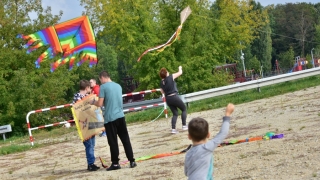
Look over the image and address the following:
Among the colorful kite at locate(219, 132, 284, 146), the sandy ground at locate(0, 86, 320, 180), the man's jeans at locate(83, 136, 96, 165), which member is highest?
the man's jeans at locate(83, 136, 96, 165)

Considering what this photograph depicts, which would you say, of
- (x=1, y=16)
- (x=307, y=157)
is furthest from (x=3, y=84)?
(x=307, y=157)

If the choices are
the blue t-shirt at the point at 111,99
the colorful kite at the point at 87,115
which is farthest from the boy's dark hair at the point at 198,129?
the colorful kite at the point at 87,115

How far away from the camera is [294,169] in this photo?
7.21 metres

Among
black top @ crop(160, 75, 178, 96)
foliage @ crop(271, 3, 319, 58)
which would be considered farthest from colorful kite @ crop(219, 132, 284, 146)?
foliage @ crop(271, 3, 319, 58)

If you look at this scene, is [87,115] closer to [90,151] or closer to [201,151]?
[90,151]

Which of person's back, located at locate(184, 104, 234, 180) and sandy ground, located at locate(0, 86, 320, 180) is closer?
person's back, located at locate(184, 104, 234, 180)

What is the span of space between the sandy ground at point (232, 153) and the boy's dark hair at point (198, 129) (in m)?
2.35

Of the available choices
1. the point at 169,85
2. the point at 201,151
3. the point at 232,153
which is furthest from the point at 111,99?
the point at 201,151

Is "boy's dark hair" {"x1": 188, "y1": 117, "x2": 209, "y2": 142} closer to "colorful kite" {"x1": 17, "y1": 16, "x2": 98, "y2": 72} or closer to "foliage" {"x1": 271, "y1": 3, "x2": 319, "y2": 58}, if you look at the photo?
"colorful kite" {"x1": 17, "y1": 16, "x2": 98, "y2": 72}

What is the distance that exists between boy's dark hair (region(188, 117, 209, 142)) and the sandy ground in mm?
2353

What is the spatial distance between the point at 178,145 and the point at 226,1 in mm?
27158

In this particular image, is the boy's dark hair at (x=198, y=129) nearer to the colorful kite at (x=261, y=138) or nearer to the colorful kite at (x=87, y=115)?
the colorful kite at (x=261, y=138)

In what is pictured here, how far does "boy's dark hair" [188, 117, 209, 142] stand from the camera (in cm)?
486

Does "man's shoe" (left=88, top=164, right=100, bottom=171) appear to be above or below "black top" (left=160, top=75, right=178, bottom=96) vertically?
below
